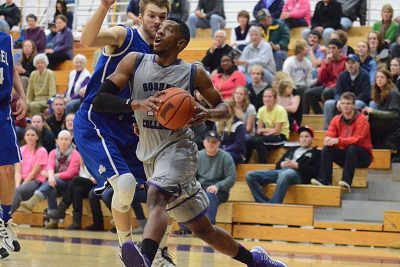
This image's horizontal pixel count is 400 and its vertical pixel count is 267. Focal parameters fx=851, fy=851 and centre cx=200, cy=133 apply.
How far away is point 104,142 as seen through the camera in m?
5.89

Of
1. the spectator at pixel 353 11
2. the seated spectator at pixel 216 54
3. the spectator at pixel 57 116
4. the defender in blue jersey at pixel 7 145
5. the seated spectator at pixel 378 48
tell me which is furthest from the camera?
the spectator at pixel 353 11

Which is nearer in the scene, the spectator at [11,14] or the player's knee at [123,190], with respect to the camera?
the player's knee at [123,190]

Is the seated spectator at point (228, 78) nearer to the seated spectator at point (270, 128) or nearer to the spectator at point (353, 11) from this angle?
the seated spectator at point (270, 128)

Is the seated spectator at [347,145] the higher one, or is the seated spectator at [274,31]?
the seated spectator at [274,31]

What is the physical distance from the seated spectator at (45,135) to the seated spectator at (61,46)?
3.19 meters

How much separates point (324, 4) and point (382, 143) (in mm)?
3660

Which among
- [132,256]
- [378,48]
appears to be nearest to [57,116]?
[378,48]

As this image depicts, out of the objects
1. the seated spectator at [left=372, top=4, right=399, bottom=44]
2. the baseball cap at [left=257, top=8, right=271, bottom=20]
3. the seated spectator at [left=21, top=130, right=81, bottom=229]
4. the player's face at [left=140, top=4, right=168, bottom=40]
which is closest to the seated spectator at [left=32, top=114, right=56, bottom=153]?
the seated spectator at [left=21, top=130, right=81, bottom=229]

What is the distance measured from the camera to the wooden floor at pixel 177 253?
6690mm

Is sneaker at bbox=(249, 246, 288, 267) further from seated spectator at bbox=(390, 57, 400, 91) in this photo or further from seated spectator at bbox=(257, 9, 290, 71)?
seated spectator at bbox=(257, 9, 290, 71)

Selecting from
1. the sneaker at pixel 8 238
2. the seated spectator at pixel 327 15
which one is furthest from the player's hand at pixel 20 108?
the seated spectator at pixel 327 15

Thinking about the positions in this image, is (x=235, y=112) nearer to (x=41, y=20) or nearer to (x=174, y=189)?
(x=174, y=189)

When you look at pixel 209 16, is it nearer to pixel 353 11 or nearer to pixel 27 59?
pixel 353 11

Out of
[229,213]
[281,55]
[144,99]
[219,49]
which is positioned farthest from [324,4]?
[144,99]
